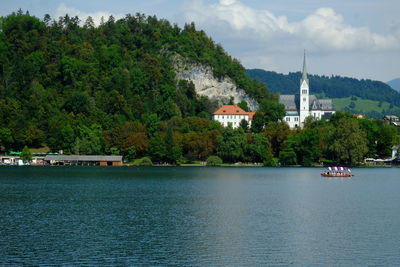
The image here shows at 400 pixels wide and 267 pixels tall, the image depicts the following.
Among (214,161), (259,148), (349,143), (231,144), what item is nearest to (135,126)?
(214,161)

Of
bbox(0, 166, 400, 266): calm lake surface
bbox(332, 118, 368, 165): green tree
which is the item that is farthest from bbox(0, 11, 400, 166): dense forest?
bbox(0, 166, 400, 266): calm lake surface

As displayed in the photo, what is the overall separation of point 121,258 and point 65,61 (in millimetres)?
163688

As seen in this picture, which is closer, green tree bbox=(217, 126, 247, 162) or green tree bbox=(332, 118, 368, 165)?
green tree bbox=(332, 118, 368, 165)

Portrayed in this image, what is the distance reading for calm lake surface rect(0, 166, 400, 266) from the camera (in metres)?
38.5

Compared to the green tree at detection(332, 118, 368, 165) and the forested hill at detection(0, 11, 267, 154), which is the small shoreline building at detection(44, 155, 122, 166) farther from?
the green tree at detection(332, 118, 368, 165)

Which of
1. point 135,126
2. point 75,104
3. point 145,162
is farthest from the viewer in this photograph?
point 75,104

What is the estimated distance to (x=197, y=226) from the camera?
164ft

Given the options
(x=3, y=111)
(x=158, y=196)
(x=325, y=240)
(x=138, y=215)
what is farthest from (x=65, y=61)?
(x=325, y=240)

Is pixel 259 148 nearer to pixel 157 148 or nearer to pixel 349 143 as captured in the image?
pixel 349 143

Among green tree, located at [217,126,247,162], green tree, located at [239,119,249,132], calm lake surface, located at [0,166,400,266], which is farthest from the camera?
green tree, located at [239,119,249,132]

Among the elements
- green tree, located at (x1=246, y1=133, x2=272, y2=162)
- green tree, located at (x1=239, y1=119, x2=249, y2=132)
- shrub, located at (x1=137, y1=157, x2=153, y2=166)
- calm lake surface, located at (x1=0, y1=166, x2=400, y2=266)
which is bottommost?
calm lake surface, located at (x1=0, y1=166, x2=400, y2=266)

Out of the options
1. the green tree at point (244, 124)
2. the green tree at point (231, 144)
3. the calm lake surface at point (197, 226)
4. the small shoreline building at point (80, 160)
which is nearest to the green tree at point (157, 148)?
the small shoreline building at point (80, 160)

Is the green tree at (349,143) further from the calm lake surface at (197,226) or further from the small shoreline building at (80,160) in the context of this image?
the calm lake surface at (197,226)

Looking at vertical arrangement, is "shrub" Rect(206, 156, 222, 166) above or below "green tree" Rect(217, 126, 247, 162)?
below
